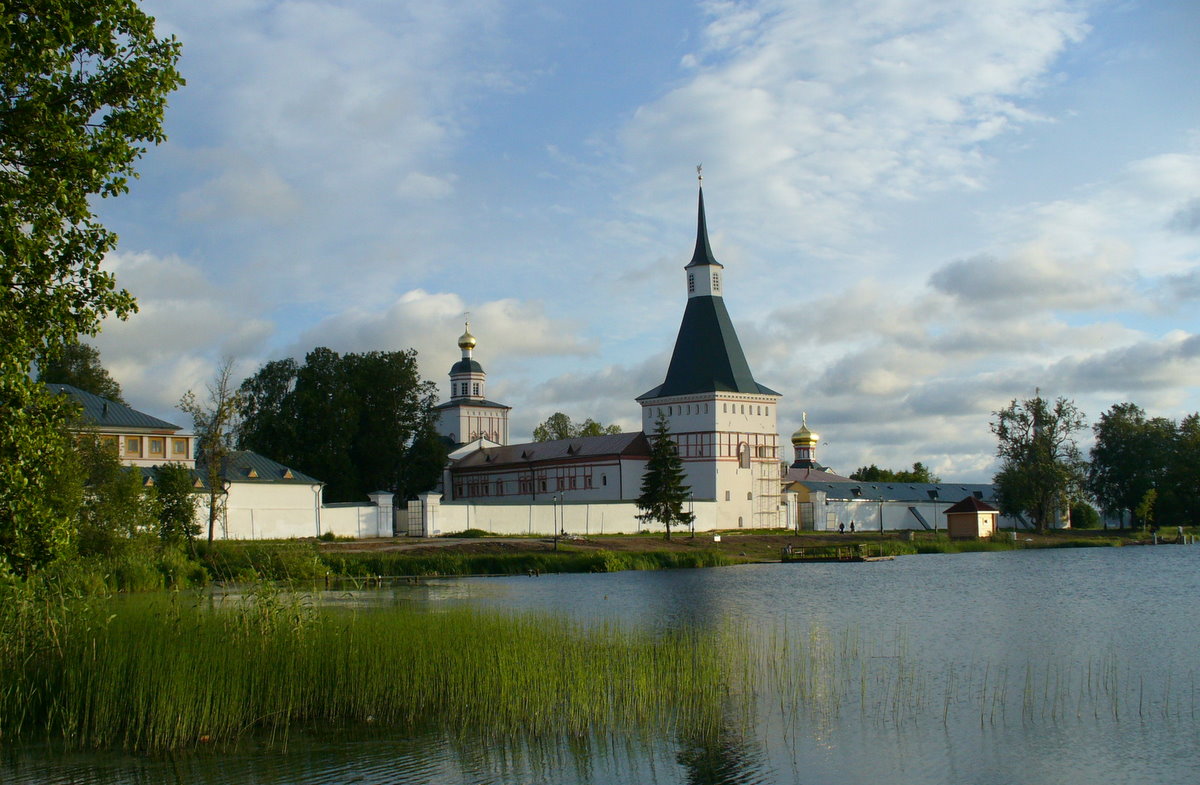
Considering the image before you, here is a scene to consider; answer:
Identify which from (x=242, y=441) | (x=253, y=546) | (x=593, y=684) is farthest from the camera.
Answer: (x=242, y=441)

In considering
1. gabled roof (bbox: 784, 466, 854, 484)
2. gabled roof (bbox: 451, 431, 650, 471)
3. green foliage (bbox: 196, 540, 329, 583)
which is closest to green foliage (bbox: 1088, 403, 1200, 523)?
gabled roof (bbox: 784, 466, 854, 484)

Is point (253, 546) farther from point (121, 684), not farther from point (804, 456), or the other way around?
point (804, 456)

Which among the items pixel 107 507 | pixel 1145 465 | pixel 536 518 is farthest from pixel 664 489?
pixel 1145 465

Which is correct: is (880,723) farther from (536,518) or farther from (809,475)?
(809,475)

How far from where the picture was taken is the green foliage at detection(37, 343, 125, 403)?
66.8 meters

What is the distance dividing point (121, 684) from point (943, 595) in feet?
77.7

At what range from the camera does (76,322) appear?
1145cm

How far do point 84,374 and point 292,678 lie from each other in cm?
6316

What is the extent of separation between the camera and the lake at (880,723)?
1120 cm

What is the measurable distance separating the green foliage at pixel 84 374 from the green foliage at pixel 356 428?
9584mm

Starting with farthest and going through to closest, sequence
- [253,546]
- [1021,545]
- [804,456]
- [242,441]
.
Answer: [804,456] → [242,441] → [1021,545] → [253,546]

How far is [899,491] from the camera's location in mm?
86438

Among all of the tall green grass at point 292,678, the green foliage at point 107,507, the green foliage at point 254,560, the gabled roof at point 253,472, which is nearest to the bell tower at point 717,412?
the gabled roof at point 253,472

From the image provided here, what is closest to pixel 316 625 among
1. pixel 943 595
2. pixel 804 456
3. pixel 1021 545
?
pixel 943 595
